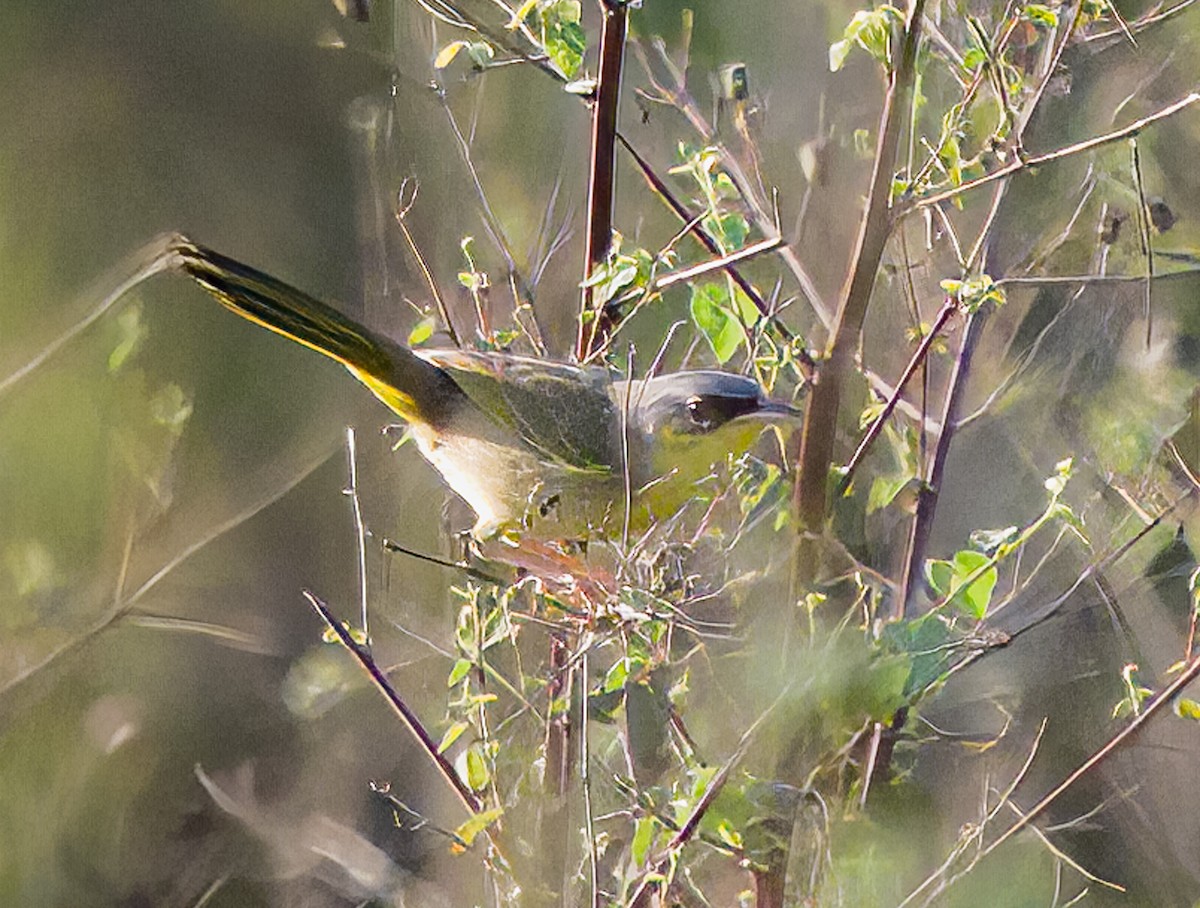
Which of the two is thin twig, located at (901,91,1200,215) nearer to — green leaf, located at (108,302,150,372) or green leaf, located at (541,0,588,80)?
green leaf, located at (541,0,588,80)

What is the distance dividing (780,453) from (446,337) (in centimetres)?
21

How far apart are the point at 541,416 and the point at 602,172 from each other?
140 mm

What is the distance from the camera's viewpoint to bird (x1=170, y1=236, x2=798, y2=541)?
0.65m

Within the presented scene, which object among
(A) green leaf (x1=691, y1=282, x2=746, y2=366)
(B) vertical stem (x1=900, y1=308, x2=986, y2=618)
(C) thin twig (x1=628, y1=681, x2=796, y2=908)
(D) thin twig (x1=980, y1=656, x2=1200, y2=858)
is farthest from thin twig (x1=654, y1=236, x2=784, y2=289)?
(D) thin twig (x1=980, y1=656, x2=1200, y2=858)

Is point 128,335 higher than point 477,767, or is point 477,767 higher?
point 128,335

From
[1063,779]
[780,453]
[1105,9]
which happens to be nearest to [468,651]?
[780,453]

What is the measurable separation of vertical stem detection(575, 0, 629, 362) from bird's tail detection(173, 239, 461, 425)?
0.28 ft

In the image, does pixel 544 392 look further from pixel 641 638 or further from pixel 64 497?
pixel 64 497

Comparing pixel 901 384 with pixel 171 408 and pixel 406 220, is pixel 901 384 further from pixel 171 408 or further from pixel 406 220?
pixel 171 408

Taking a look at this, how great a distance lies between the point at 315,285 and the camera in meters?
0.68

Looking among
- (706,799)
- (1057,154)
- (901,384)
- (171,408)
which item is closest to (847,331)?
(901,384)

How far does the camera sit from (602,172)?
2.19ft

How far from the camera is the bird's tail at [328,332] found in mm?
646

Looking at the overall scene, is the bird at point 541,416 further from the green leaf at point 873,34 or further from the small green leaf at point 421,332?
the green leaf at point 873,34
